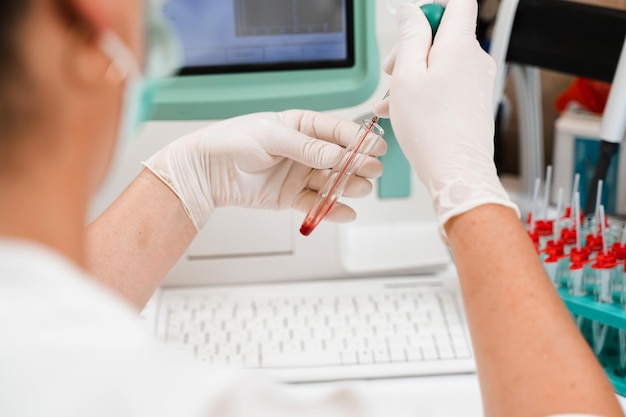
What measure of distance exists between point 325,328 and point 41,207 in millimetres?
657

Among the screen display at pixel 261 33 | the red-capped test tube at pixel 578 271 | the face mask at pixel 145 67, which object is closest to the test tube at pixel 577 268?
the red-capped test tube at pixel 578 271

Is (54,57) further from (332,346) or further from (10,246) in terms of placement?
(332,346)

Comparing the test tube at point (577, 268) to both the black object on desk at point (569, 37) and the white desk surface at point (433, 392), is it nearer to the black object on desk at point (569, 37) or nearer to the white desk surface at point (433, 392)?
the white desk surface at point (433, 392)

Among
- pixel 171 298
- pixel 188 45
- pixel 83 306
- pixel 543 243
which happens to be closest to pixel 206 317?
pixel 171 298

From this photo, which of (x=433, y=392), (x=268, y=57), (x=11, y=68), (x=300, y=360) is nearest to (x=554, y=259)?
(x=433, y=392)

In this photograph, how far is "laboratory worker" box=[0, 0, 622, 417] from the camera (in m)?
0.45

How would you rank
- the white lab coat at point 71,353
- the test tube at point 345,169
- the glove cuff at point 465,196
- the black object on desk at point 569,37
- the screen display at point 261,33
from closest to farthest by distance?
1. the white lab coat at point 71,353
2. the glove cuff at point 465,196
3. the test tube at point 345,169
4. the screen display at point 261,33
5. the black object on desk at point 569,37

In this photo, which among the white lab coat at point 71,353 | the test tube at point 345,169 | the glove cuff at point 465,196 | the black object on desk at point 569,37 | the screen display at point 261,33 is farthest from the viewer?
the black object on desk at point 569,37

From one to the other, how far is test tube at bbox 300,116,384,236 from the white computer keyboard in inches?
7.4

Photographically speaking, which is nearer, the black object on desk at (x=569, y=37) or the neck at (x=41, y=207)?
the neck at (x=41, y=207)

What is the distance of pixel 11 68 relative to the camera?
0.45 metres

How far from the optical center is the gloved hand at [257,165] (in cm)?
96

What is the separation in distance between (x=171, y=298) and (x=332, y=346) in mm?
279

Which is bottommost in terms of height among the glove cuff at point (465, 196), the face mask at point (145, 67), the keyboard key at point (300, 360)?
the keyboard key at point (300, 360)
